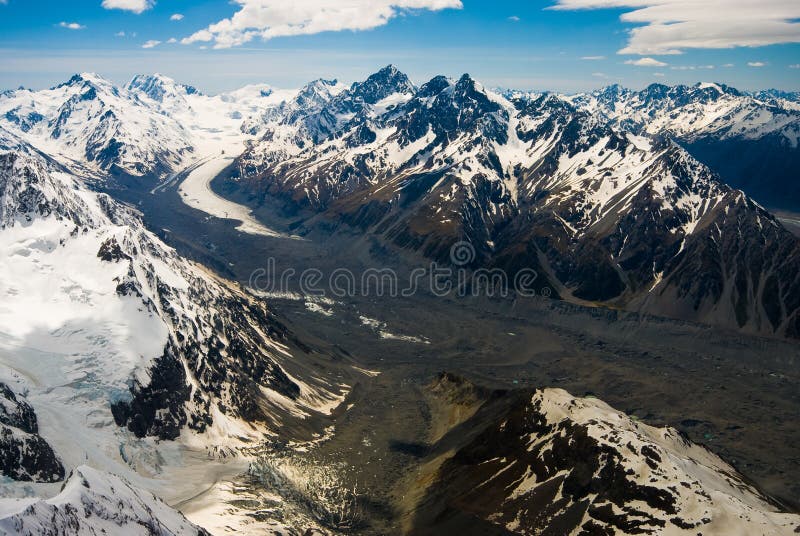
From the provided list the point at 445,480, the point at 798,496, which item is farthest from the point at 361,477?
the point at 798,496

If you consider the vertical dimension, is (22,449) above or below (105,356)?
below

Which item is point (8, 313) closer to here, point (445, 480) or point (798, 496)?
point (445, 480)

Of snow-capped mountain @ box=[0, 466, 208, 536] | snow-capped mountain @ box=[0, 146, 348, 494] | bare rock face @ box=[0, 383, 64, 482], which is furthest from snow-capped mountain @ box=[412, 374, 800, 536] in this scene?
bare rock face @ box=[0, 383, 64, 482]

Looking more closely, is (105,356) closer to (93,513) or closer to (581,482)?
(93,513)

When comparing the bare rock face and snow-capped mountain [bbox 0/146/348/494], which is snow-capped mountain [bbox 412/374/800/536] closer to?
snow-capped mountain [bbox 0/146/348/494]

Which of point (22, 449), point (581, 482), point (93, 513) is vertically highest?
point (93, 513)

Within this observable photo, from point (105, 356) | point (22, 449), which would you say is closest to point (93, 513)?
point (22, 449)

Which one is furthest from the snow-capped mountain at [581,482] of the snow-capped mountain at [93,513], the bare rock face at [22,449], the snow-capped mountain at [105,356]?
the bare rock face at [22,449]
